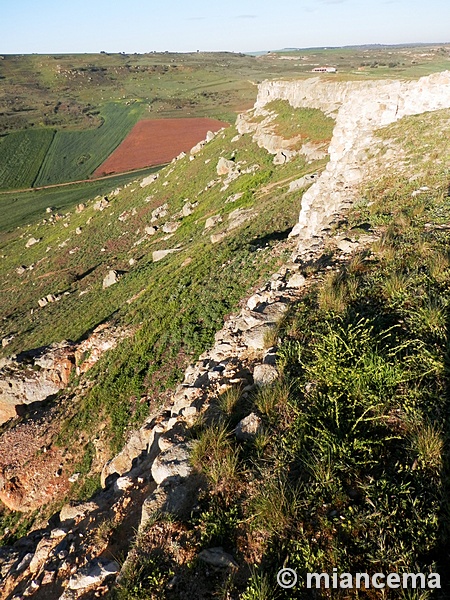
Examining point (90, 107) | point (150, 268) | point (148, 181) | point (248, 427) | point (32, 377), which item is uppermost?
point (90, 107)

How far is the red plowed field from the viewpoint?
287 feet

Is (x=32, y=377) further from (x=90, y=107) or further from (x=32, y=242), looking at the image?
(x=90, y=107)

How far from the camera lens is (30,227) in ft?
195

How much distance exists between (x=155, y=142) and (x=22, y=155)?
3778 centimetres

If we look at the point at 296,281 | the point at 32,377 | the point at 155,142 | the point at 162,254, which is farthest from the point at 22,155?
the point at 296,281

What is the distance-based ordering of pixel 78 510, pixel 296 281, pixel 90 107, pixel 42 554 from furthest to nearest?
1. pixel 90 107
2. pixel 296 281
3. pixel 78 510
4. pixel 42 554

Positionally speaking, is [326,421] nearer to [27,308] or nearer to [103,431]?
[103,431]

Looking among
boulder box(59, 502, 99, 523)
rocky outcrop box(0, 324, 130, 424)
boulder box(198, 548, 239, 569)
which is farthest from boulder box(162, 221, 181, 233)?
boulder box(198, 548, 239, 569)

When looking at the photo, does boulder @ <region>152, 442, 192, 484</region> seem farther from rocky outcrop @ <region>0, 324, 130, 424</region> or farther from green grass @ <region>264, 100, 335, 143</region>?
green grass @ <region>264, 100, 335, 143</region>

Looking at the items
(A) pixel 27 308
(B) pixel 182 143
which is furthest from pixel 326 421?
(B) pixel 182 143

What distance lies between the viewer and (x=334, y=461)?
452 cm

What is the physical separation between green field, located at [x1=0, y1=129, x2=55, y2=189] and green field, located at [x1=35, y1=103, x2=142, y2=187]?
2038 mm

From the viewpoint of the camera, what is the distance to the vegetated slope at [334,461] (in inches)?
147

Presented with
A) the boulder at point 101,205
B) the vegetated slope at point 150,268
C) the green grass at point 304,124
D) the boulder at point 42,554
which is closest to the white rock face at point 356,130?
the vegetated slope at point 150,268
